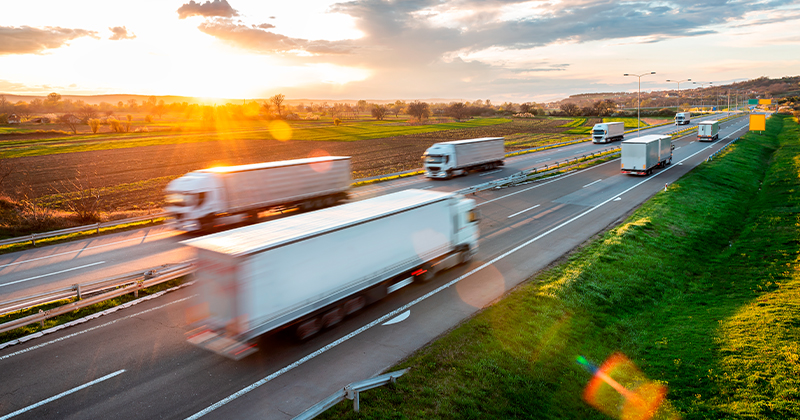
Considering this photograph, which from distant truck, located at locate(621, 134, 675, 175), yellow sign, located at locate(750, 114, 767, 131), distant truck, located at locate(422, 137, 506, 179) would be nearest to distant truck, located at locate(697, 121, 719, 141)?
yellow sign, located at locate(750, 114, 767, 131)

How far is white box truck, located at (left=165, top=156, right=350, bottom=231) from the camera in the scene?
21.3 meters

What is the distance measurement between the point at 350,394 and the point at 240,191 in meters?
16.5

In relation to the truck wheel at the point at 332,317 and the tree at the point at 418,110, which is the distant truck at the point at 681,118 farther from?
the truck wheel at the point at 332,317

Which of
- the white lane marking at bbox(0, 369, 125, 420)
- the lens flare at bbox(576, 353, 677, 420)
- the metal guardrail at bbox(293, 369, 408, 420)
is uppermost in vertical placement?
the metal guardrail at bbox(293, 369, 408, 420)

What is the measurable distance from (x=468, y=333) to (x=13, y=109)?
625 feet

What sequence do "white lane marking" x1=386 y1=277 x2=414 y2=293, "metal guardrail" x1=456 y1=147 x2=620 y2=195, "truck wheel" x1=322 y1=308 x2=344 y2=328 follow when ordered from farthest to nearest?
"metal guardrail" x1=456 y1=147 x2=620 y2=195, "white lane marking" x1=386 y1=277 x2=414 y2=293, "truck wheel" x1=322 y1=308 x2=344 y2=328

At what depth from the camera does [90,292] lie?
1427cm

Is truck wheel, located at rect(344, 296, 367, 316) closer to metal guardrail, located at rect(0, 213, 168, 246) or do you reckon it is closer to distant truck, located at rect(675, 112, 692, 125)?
metal guardrail, located at rect(0, 213, 168, 246)

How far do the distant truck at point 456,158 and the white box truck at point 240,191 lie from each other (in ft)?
43.2

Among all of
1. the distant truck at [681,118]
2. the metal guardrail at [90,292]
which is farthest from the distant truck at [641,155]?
the distant truck at [681,118]

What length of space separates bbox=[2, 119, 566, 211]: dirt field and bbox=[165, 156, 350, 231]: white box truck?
13.2 m

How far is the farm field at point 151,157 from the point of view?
128 ft

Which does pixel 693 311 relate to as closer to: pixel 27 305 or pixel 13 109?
pixel 27 305

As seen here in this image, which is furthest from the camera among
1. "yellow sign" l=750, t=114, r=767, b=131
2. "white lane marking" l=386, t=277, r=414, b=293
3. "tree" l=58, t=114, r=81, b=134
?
"tree" l=58, t=114, r=81, b=134
